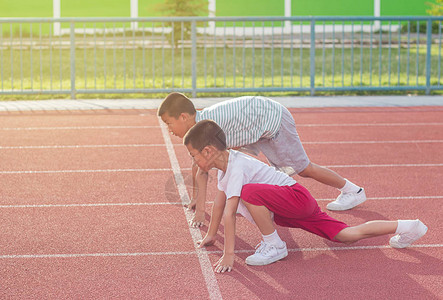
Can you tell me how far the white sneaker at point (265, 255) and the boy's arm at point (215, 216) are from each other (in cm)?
32

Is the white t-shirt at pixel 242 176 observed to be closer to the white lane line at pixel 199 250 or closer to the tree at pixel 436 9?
the white lane line at pixel 199 250

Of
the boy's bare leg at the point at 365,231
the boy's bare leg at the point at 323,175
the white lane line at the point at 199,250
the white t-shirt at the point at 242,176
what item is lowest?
the white lane line at the point at 199,250

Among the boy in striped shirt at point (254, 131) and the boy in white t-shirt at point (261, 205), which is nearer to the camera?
the boy in white t-shirt at point (261, 205)

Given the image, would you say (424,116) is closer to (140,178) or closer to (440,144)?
(440,144)

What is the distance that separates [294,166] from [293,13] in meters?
25.7

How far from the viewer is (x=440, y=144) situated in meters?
8.99

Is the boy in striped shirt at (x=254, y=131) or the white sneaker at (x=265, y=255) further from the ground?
the boy in striped shirt at (x=254, y=131)

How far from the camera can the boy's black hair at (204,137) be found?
4.28 meters

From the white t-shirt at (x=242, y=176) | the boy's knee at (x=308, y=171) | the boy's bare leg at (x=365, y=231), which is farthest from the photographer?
the boy's knee at (x=308, y=171)

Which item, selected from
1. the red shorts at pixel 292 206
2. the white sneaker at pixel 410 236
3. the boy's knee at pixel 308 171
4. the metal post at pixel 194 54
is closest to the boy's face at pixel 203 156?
the red shorts at pixel 292 206

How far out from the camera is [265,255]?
4.46 meters

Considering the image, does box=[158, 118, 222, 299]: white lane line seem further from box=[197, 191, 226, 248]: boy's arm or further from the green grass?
the green grass

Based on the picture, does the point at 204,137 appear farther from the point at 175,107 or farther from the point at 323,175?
the point at 323,175

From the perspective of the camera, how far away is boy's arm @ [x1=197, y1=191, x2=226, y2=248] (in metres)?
4.58
